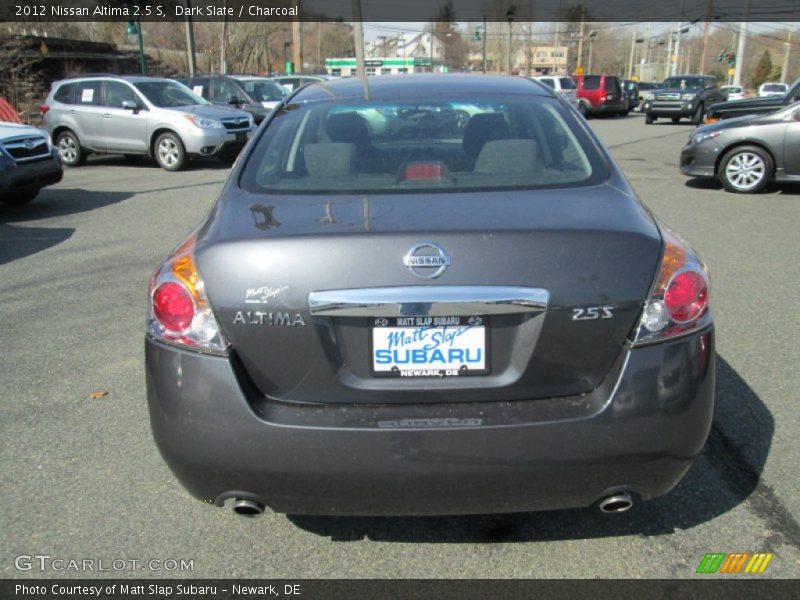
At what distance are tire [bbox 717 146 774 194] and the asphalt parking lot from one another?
534cm

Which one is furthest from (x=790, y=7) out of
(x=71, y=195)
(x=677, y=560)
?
(x=677, y=560)

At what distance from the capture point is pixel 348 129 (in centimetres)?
321

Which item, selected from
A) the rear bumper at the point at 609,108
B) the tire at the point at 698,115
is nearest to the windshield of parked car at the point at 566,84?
the rear bumper at the point at 609,108

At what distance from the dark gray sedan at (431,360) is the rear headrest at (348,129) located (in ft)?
2.45

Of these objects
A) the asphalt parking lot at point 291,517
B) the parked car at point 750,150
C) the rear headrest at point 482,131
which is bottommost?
the asphalt parking lot at point 291,517

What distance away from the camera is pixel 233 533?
9.33 ft

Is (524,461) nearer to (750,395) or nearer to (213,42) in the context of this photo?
(750,395)

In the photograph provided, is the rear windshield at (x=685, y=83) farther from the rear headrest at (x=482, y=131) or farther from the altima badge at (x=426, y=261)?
the altima badge at (x=426, y=261)

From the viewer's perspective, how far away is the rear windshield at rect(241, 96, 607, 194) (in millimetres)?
2783

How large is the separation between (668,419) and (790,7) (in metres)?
57.0

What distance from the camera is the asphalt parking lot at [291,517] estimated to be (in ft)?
8.73

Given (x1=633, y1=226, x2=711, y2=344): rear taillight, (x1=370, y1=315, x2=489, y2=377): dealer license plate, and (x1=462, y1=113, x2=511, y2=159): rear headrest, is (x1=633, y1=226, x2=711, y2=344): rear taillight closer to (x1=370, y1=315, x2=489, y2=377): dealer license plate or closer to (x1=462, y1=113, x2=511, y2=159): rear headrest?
(x1=370, y1=315, x2=489, y2=377): dealer license plate

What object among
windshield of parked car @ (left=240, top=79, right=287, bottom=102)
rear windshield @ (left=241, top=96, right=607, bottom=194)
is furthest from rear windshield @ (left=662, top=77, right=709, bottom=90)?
rear windshield @ (left=241, top=96, right=607, bottom=194)

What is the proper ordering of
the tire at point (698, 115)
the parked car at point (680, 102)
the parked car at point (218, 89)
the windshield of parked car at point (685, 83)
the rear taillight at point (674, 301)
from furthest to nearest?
the windshield of parked car at point (685, 83), the tire at point (698, 115), the parked car at point (680, 102), the parked car at point (218, 89), the rear taillight at point (674, 301)
